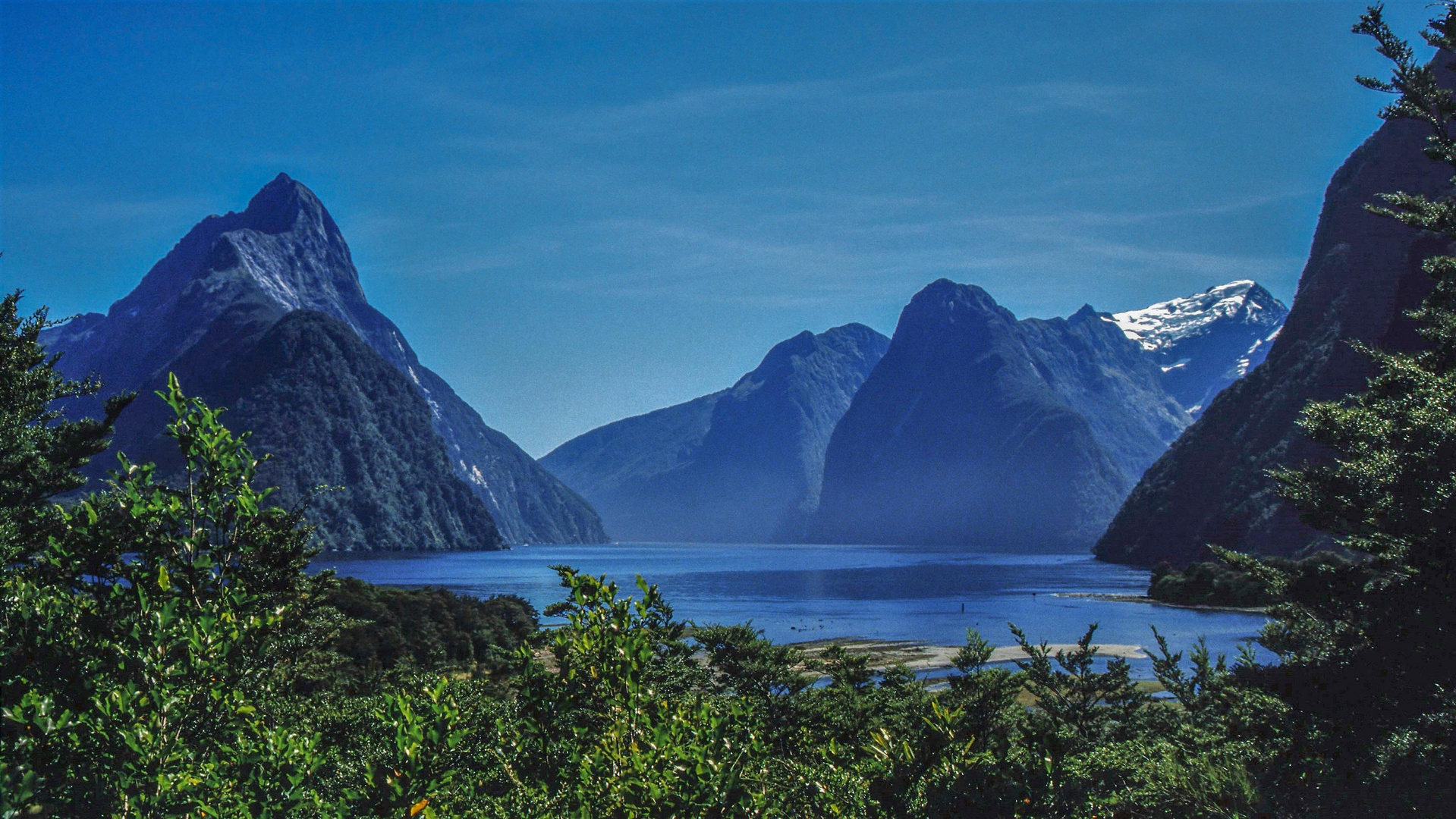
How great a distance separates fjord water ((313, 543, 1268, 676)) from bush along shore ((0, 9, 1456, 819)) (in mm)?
16237

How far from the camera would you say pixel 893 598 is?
115875 mm

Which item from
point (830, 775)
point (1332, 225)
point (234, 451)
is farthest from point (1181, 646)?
point (1332, 225)

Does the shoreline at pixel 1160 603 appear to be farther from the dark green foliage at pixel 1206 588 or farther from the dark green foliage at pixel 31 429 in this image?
the dark green foliage at pixel 31 429

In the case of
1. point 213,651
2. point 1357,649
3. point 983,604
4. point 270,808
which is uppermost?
point 213,651

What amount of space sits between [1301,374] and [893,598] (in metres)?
83.6

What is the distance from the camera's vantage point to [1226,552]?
18531 mm

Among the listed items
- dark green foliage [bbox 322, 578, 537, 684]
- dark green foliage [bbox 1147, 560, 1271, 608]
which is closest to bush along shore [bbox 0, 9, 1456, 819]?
dark green foliage [bbox 322, 578, 537, 684]

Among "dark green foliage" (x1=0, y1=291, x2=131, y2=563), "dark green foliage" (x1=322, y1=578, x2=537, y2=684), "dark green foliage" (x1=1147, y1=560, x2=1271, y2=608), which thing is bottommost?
"dark green foliage" (x1=1147, y1=560, x2=1271, y2=608)

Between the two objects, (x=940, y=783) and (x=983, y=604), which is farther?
(x=983, y=604)

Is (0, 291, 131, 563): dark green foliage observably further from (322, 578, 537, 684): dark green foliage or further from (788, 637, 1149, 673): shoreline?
(788, 637, 1149, 673): shoreline

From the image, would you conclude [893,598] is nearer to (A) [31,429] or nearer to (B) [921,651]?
(B) [921,651]

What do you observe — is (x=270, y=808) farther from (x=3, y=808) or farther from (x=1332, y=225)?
(x=1332, y=225)

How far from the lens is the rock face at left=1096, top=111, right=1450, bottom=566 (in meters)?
119

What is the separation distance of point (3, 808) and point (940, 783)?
564cm
